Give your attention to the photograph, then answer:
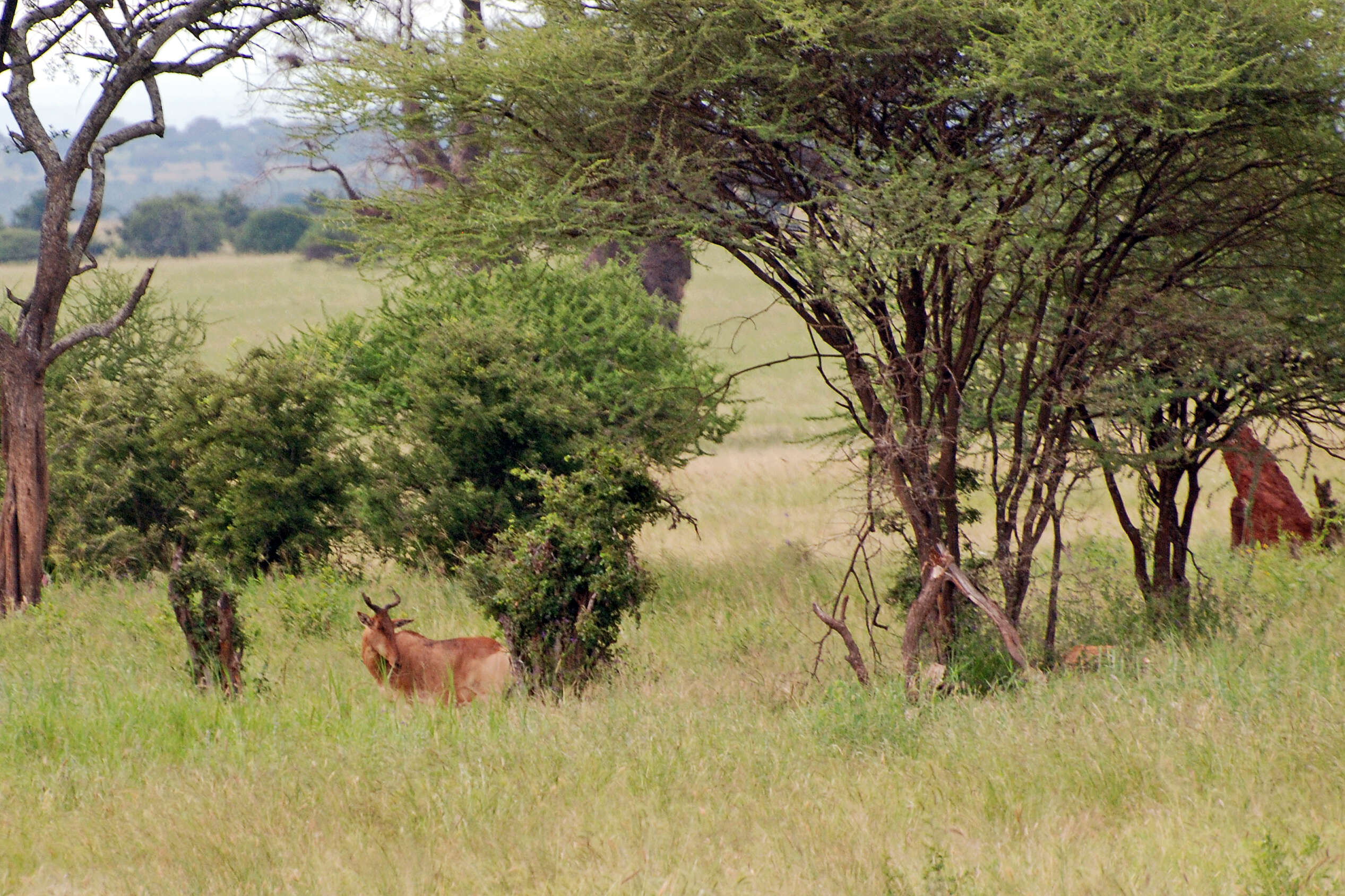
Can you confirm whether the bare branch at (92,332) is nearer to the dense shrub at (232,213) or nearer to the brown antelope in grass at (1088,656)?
the brown antelope in grass at (1088,656)

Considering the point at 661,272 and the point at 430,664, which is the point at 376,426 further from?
the point at 661,272

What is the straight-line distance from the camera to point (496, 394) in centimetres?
1212

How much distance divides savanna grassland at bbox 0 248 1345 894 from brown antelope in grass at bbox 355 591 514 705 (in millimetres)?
307

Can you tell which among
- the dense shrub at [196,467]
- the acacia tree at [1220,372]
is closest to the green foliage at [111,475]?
the dense shrub at [196,467]

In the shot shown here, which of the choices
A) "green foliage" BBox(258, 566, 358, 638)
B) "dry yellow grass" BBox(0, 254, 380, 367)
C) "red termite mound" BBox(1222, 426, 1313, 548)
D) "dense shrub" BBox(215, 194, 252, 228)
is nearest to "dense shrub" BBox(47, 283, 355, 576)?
"green foliage" BBox(258, 566, 358, 638)

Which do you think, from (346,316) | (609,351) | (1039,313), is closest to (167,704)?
(1039,313)

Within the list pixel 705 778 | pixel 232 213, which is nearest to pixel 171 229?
pixel 232 213

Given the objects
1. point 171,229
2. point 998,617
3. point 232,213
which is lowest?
point 998,617

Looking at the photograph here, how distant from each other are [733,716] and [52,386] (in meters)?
12.1

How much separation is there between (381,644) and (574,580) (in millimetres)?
1262

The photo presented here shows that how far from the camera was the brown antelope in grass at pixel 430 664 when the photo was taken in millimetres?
7508

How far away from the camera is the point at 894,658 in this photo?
8.80 m

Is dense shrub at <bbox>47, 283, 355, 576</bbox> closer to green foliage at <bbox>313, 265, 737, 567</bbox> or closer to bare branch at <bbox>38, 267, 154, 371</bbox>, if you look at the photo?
green foliage at <bbox>313, 265, 737, 567</bbox>

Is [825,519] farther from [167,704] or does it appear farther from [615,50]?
[167,704]
